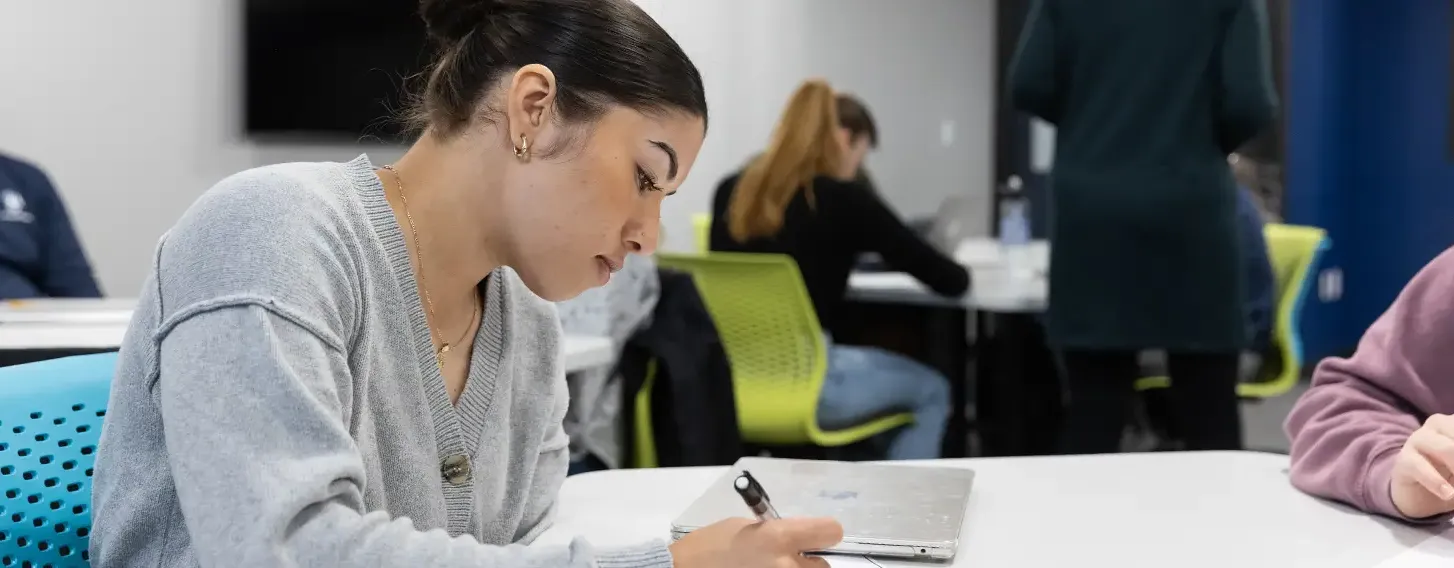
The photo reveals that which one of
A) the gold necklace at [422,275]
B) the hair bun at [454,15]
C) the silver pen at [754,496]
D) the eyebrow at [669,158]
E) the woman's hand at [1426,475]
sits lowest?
the woman's hand at [1426,475]

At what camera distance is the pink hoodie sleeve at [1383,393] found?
3.51ft

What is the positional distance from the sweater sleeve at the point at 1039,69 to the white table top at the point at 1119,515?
1.14m

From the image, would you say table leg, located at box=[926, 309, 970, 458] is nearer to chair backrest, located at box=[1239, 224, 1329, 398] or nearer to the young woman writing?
chair backrest, located at box=[1239, 224, 1329, 398]

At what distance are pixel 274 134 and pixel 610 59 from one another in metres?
3.34

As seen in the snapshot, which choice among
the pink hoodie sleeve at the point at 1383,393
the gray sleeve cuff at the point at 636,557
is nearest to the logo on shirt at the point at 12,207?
the gray sleeve cuff at the point at 636,557

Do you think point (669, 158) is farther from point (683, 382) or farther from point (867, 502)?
point (683, 382)

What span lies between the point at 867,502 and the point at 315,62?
135 inches

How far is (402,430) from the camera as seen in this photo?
A: 2.89 ft

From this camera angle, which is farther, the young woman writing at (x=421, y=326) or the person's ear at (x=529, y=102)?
the person's ear at (x=529, y=102)

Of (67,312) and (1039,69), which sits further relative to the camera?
(1039,69)

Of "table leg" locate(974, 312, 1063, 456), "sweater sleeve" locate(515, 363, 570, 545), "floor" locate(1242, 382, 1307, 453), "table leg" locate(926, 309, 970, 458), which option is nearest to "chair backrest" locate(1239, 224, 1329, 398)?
"table leg" locate(974, 312, 1063, 456)

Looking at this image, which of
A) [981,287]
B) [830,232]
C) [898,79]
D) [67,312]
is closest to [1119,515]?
[67,312]

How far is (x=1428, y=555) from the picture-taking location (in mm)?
927

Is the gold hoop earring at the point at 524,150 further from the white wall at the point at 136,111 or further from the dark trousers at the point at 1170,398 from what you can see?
the white wall at the point at 136,111
